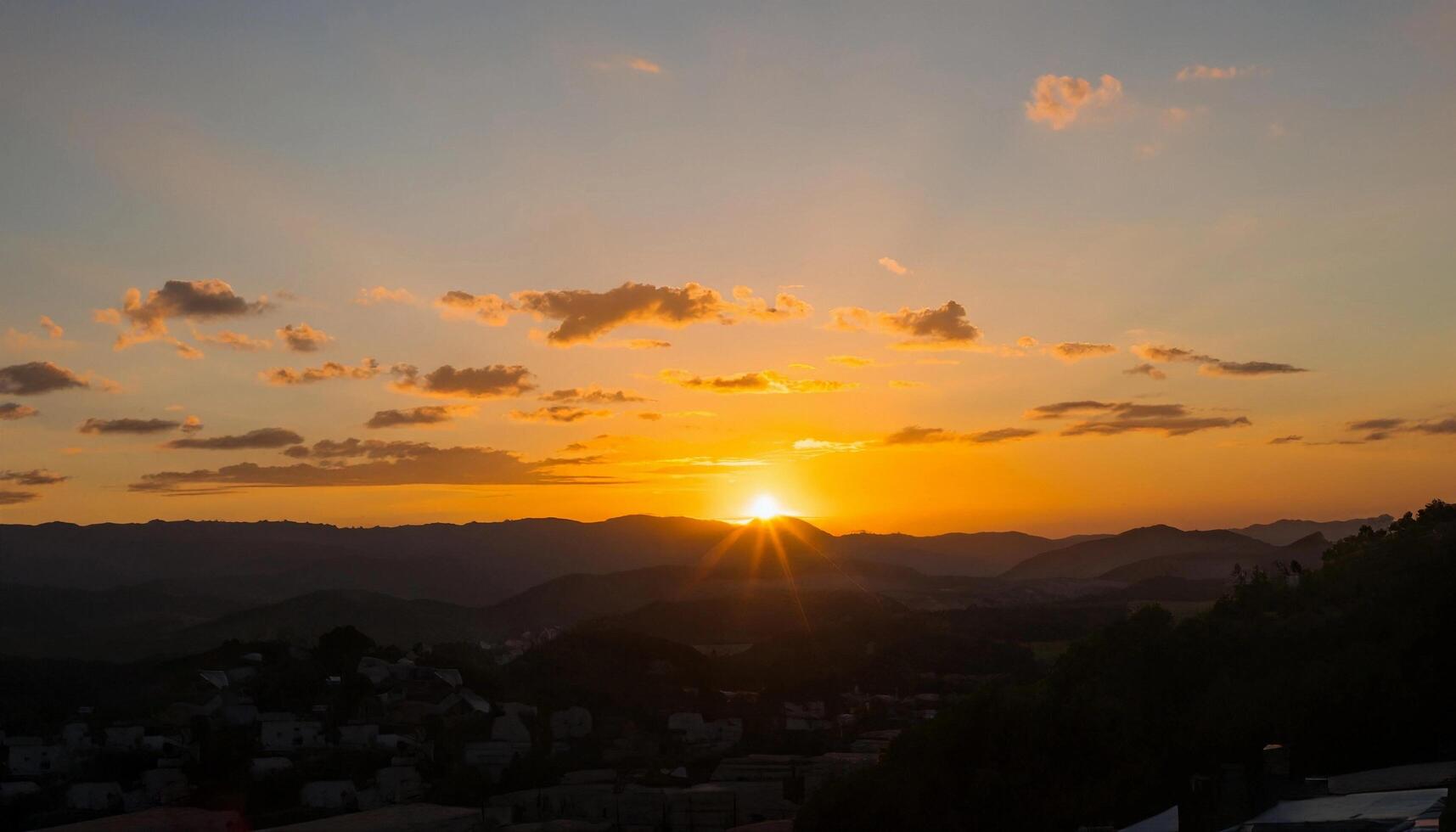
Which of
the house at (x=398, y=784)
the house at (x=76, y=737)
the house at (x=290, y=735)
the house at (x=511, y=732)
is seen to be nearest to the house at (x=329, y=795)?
the house at (x=398, y=784)

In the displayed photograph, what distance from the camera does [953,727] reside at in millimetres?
30859

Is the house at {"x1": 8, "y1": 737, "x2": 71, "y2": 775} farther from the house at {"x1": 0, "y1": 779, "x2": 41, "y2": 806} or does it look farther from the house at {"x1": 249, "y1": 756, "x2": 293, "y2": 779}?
the house at {"x1": 249, "y1": 756, "x2": 293, "y2": 779}

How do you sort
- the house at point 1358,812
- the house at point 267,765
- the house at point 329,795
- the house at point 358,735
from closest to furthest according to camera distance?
the house at point 1358,812
the house at point 329,795
the house at point 267,765
the house at point 358,735

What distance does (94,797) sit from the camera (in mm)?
44719

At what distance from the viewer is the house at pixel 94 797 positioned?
4438 cm

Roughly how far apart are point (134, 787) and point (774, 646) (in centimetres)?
4369

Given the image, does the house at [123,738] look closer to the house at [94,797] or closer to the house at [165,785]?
the house at [165,785]

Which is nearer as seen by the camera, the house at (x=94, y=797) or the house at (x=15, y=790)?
the house at (x=15, y=790)

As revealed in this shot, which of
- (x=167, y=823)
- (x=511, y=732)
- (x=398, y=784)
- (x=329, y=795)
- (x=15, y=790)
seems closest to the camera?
(x=167, y=823)

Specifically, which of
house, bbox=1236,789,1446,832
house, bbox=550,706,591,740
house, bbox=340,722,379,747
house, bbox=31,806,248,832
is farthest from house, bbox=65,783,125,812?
house, bbox=1236,789,1446,832

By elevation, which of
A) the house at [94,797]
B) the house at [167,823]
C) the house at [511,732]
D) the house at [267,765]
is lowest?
the house at [94,797]

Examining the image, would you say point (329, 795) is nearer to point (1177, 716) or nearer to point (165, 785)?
point (165, 785)

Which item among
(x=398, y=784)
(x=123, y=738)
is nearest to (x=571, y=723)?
(x=398, y=784)

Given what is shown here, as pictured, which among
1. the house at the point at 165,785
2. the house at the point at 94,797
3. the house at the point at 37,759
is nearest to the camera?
the house at the point at 94,797
